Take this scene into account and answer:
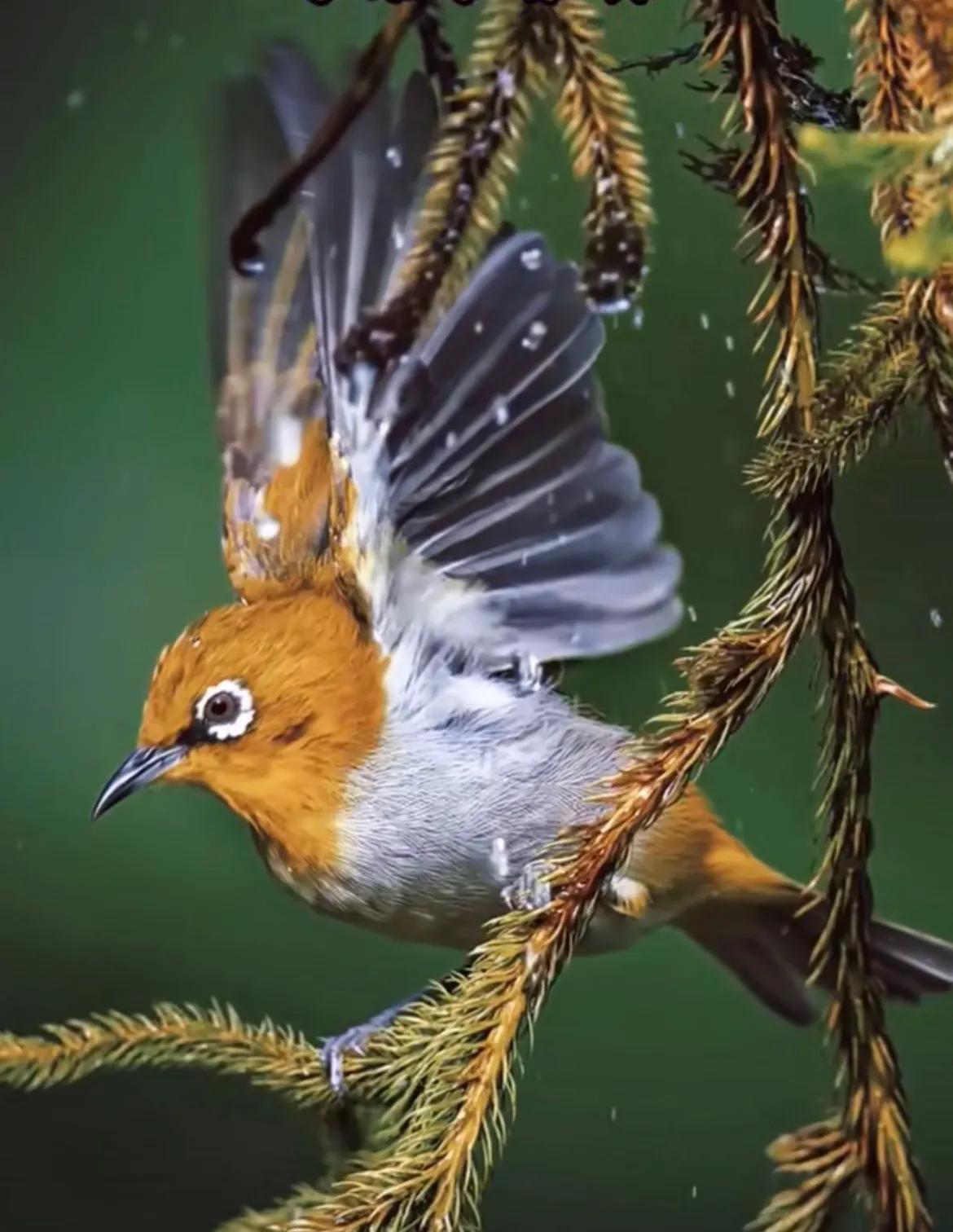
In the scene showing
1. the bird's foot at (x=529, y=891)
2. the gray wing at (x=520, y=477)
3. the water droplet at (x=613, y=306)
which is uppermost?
the water droplet at (x=613, y=306)

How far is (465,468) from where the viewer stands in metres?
0.86

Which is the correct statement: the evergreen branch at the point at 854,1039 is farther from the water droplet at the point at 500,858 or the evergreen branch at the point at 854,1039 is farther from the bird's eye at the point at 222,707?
the bird's eye at the point at 222,707

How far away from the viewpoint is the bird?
0.84 meters

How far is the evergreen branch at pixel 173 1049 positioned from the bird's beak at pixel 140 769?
135 mm

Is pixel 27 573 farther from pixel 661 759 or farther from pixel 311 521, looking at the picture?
pixel 661 759

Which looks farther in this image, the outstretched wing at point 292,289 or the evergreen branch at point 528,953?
the outstretched wing at point 292,289

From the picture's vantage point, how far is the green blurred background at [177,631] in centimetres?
85

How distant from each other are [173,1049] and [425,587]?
0.32m

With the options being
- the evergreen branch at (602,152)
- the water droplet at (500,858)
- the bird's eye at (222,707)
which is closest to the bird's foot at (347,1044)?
the water droplet at (500,858)

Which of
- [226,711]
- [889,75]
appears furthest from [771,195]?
[226,711]

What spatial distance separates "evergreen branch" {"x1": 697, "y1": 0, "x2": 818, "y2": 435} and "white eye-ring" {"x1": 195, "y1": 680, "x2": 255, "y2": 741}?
347mm

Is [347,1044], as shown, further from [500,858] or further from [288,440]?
[288,440]

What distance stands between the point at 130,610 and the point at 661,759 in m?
0.35

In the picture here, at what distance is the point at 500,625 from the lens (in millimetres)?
865
